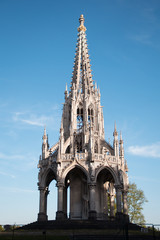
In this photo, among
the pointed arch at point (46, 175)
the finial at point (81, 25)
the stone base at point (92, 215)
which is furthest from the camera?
the finial at point (81, 25)

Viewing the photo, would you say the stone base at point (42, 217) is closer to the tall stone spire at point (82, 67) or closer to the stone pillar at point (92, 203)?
the stone pillar at point (92, 203)

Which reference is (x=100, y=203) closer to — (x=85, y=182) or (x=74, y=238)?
(x=85, y=182)

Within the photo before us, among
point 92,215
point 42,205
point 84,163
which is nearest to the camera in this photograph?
point 92,215

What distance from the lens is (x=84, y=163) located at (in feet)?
129

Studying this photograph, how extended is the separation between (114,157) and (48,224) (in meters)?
12.3

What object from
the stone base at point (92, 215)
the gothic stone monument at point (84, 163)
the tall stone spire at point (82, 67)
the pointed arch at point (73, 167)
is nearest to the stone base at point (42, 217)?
the gothic stone monument at point (84, 163)

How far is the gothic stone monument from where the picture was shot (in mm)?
39188

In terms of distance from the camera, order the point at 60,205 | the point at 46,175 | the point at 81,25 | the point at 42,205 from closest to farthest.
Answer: the point at 60,205 → the point at 42,205 → the point at 46,175 → the point at 81,25

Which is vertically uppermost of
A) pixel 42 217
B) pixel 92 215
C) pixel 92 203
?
pixel 92 203

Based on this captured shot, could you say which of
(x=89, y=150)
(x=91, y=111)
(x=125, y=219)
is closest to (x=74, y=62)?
(x=91, y=111)

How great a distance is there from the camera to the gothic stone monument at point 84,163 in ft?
129

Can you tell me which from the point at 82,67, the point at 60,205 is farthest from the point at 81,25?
the point at 60,205

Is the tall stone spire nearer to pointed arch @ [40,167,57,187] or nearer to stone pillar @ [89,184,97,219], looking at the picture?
pointed arch @ [40,167,57,187]

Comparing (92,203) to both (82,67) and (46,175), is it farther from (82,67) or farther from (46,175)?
(82,67)
